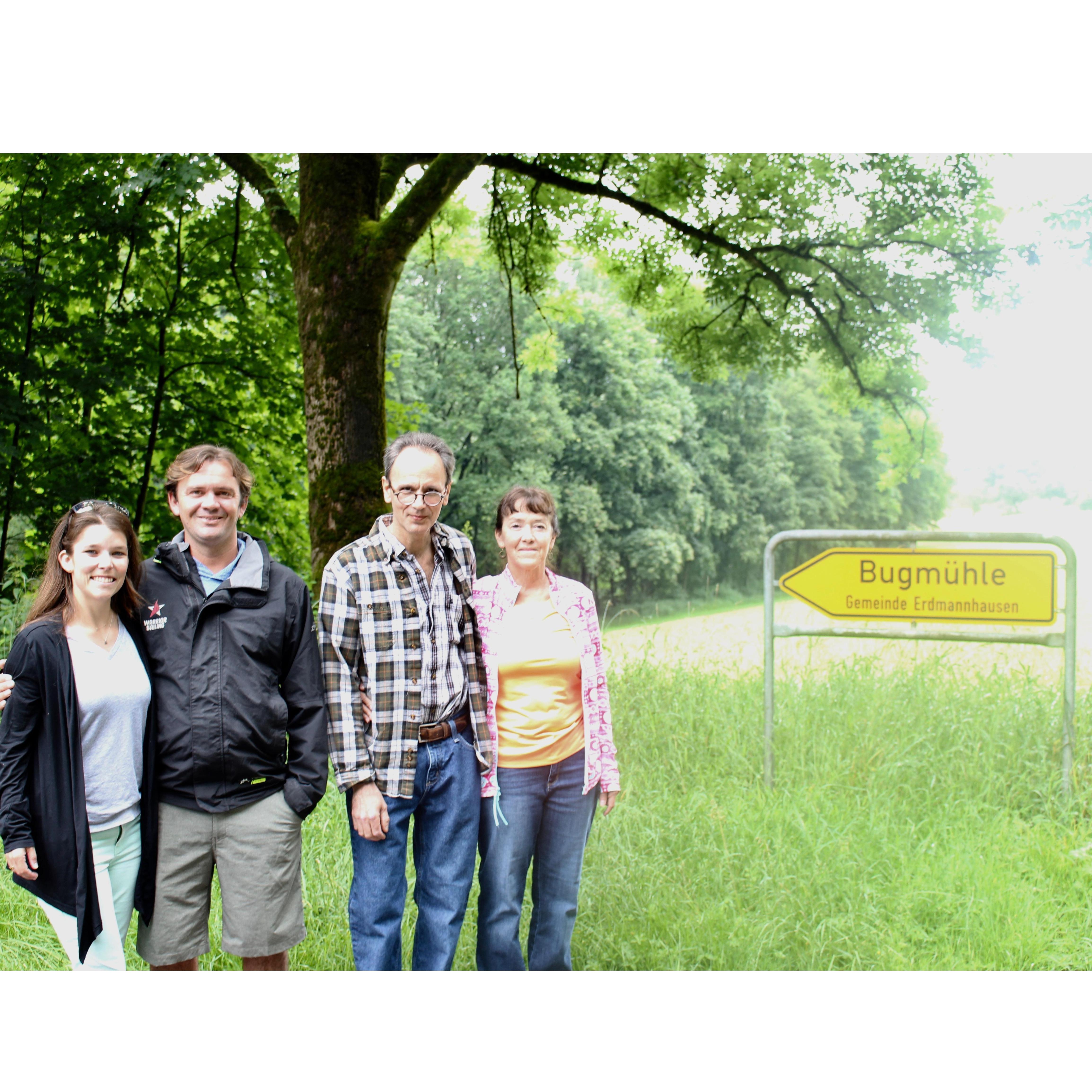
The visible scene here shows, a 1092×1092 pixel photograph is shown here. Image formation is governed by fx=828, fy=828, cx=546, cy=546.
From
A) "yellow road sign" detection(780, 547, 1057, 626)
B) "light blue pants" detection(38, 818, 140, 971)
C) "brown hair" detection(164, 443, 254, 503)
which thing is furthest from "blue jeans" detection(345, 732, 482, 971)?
"yellow road sign" detection(780, 547, 1057, 626)

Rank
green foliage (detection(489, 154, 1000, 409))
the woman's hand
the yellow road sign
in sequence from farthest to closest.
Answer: green foliage (detection(489, 154, 1000, 409)) → the yellow road sign → the woman's hand

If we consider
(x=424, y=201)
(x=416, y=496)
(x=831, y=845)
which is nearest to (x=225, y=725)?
(x=416, y=496)

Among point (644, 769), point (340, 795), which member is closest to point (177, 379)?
point (340, 795)

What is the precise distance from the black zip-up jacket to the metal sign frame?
2460 mm

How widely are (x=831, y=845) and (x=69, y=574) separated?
123 inches

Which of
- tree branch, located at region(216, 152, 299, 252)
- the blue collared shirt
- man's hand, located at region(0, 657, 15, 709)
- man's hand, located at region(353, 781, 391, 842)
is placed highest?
tree branch, located at region(216, 152, 299, 252)

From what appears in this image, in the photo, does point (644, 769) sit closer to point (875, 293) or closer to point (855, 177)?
point (875, 293)

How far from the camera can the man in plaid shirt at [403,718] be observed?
229 cm

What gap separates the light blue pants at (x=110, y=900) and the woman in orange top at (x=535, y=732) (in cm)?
98

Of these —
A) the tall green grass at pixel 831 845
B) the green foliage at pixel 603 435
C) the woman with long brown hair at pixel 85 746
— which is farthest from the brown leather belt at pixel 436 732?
the green foliage at pixel 603 435

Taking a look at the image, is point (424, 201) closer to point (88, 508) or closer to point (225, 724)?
point (88, 508)

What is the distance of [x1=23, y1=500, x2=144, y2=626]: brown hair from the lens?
231 cm

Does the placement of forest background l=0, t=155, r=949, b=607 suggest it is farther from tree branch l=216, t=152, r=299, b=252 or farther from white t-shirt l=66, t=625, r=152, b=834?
white t-shirt l=66, t=625, r=152, b=834
